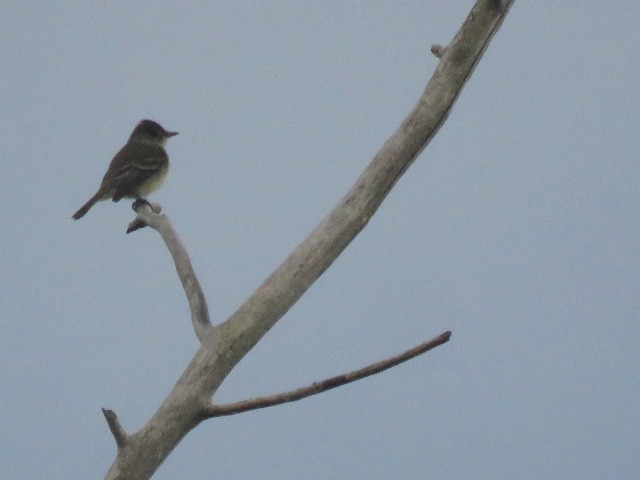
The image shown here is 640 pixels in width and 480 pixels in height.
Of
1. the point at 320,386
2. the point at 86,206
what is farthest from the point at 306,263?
the point at 86,206

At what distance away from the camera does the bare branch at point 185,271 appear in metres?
3.60

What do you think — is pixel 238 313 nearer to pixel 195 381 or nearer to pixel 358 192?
pixel 195 381

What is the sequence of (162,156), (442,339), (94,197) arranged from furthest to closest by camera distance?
(162,156) → (94,197) → (442,339)

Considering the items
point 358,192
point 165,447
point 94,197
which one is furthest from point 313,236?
point 94,197

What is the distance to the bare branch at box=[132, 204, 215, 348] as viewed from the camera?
360 centimetres

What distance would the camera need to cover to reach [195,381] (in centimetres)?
337

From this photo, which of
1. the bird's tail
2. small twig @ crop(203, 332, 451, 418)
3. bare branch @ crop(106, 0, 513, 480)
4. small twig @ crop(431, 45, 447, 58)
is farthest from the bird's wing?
small twig @ crop(203, 332, 451, 418)

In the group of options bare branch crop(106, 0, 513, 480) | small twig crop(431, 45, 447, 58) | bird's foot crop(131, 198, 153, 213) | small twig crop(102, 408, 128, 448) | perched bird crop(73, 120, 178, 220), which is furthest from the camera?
perched bird crop(73, 120, 178, 220)

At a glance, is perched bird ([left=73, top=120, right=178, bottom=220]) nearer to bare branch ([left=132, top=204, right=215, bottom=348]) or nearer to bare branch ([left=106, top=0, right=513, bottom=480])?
bare branch ([left=132, top=204, right=215, bottom=348])

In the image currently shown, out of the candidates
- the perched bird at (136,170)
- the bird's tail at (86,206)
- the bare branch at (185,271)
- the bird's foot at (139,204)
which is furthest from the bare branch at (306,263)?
the perched bird at (136,170)

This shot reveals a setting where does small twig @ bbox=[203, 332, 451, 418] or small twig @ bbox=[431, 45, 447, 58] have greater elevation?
small twig @ bbox=[431, 45, 447, 58]

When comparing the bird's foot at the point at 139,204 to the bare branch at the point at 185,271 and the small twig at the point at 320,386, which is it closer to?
the bare branch at the point at 185,271

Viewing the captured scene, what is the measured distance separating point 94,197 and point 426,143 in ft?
13.6

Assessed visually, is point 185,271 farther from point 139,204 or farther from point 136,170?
point 136,170
